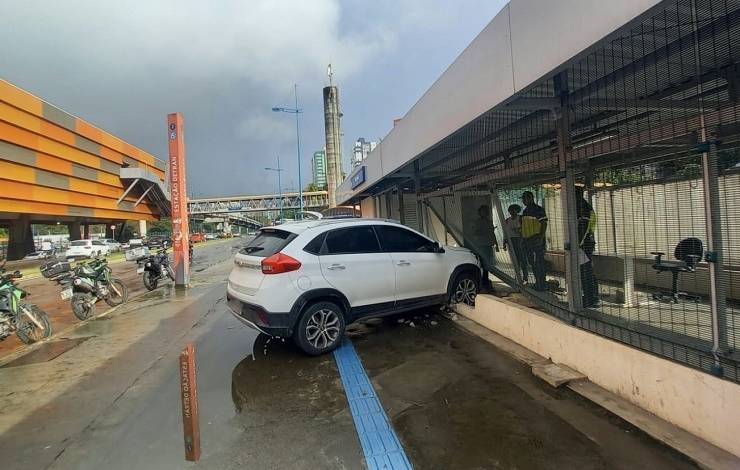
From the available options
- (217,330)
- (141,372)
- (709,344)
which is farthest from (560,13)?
(217,330)

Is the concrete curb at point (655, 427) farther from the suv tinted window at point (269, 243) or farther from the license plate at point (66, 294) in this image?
the license plate at point (66, 294)

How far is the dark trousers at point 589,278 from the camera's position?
16.1ft

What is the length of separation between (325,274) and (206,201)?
4036 inches

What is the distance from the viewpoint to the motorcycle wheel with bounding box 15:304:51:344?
7211mm

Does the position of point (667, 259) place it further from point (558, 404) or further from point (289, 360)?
point (289, 360)

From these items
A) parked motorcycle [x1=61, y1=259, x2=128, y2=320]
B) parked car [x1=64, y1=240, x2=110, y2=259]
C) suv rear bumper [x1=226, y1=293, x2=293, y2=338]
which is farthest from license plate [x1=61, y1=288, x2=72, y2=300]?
parked car [x1=64, y1=240, x2=110, y2=259]

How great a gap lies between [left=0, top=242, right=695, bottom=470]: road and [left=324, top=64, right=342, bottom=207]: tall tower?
43.9m

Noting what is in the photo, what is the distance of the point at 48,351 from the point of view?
22.7 feet

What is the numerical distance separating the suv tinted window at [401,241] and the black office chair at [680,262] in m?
3.31

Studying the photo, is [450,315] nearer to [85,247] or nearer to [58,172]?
[85,247]

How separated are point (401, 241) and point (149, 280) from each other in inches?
383

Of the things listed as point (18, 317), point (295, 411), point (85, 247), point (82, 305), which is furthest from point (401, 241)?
point (85, 247)

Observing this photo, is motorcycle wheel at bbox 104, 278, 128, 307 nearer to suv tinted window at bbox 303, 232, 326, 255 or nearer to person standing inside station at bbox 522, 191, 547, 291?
suv tinted window at bbox 303, 232, 326, 255

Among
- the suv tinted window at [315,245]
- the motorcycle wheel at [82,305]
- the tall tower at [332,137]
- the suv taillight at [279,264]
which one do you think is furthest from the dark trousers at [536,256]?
the tall tower at [332,137]
